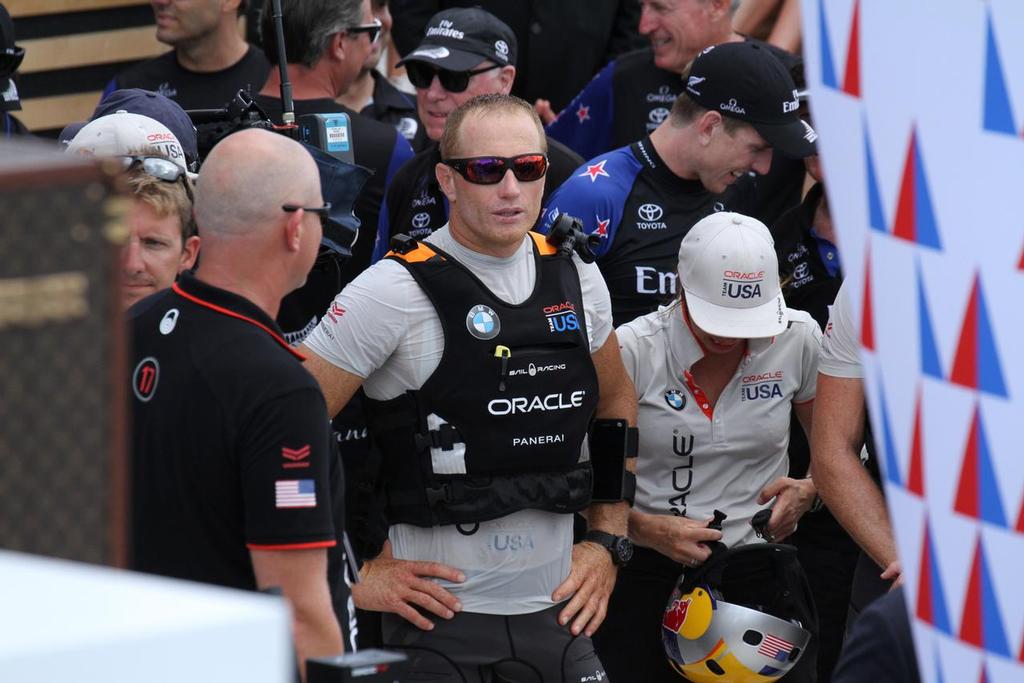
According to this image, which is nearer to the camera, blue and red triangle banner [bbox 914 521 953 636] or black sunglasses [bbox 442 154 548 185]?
blue and red triangle banner [bbox 914 521 953 636]

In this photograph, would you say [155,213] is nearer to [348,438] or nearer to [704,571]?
[348,438]

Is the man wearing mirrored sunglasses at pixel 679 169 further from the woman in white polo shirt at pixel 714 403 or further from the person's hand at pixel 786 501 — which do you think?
the person's hand at pixel 786 501

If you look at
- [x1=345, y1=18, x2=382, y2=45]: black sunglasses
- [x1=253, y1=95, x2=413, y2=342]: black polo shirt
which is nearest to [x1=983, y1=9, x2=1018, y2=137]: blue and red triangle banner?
[x1=253, y1=95, x2=413, y2=342]: black polo shirt

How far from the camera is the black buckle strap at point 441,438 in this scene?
163 inches

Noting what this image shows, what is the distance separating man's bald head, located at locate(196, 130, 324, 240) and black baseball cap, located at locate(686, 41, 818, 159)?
2.30m

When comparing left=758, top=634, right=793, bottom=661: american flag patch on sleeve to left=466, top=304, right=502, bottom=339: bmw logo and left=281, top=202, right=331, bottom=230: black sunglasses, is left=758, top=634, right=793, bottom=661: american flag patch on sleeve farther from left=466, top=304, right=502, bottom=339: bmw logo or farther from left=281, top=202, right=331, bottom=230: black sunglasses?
left=281, top=202, right=331, bottom=230: black sunglasses

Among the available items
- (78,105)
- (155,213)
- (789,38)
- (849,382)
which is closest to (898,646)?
(849,382)

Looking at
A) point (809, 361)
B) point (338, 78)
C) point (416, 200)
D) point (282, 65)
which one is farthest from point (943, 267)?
point (338, 78)

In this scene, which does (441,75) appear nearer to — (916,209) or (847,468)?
(847,468)

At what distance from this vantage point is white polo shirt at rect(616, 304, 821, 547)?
15.5 feet

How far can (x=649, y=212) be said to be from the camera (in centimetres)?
524

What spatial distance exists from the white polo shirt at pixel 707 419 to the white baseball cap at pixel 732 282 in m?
0.12

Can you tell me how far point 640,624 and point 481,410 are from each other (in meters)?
1.10

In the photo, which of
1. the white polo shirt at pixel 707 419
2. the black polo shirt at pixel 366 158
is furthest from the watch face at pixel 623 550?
the black polo shirt at pixel 366 158
